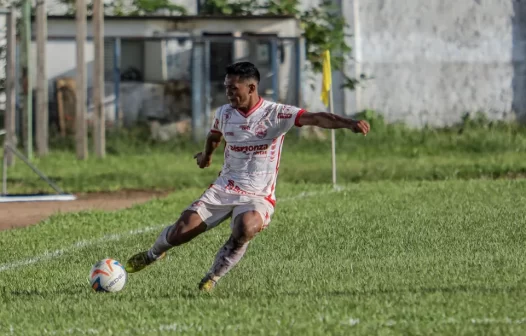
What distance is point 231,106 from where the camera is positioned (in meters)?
9.41

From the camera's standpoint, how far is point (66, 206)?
17.7m

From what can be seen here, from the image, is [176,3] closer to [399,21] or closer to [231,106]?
[399,21]

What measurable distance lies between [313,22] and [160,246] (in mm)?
20703

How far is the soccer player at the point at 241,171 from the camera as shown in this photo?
915 cm

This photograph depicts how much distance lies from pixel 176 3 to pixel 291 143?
22.3 feet

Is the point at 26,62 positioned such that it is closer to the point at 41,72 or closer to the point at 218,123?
the point at 41,72

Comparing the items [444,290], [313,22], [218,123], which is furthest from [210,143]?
[313,22]

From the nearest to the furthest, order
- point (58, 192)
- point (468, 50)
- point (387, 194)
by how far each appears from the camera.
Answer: point (387, 194)
point (58, 192)
point (468, 50)

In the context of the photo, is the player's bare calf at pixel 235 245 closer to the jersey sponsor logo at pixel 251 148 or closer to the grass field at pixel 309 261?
the grass field at pixel 309 261

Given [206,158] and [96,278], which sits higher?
[206,158]

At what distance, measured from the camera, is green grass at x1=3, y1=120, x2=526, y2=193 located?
21203mm

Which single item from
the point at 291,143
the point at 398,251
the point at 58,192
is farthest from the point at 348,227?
the point at 291,143

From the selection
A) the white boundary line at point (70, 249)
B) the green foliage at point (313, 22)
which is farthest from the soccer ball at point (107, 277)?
the green foliage at point (313, 22)

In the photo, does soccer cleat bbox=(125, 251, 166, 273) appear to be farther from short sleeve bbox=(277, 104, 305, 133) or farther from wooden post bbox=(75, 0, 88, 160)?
wooden post bbox=(75, 0, 88, 160)
